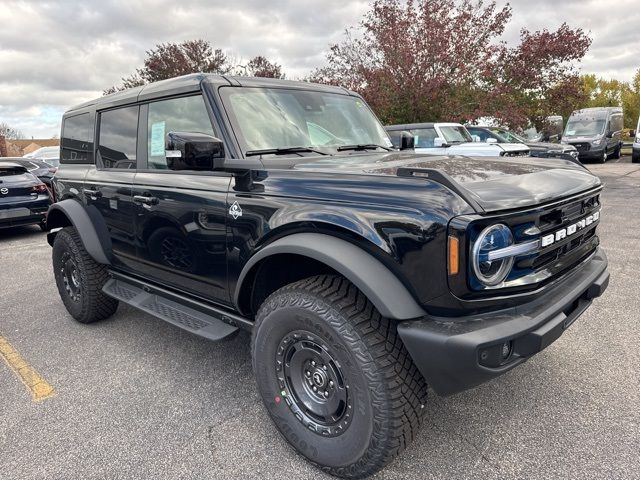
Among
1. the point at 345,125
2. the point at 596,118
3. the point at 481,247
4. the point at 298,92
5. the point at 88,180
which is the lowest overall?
the point at 481,247

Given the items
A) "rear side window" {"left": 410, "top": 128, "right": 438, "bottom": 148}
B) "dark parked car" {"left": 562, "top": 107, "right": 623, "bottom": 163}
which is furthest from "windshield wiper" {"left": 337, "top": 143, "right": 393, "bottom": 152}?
"dark parked car" {"left": 562, "top": 107, "right": 623, "bottom": 163}

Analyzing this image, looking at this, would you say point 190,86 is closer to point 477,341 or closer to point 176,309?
point 176,309

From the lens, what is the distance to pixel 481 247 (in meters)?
1.73

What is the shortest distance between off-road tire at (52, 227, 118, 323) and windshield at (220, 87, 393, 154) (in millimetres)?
1947

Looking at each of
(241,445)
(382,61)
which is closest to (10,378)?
(241,445)

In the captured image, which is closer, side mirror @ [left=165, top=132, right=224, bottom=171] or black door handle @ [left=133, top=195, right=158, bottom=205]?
side mirror @ [left=165, top=132, right=224, bottom=171]

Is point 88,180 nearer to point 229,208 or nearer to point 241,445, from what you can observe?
point 229,208

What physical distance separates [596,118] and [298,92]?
22243 millimetres

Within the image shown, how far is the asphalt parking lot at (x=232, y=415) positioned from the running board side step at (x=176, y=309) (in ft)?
1.41

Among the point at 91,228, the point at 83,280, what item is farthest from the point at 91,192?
the point at 83,280

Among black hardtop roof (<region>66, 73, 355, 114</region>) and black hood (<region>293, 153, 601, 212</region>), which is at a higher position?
black hardtop roof (<region>66, 73, 355, 114</region>)

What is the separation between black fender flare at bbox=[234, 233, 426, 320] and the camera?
5.88 feet

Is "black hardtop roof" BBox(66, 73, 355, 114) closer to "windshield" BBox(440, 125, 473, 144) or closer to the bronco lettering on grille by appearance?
the bronco lettering on grille

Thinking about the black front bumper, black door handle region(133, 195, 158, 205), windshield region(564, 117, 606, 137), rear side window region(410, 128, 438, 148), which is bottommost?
the black front bumper
